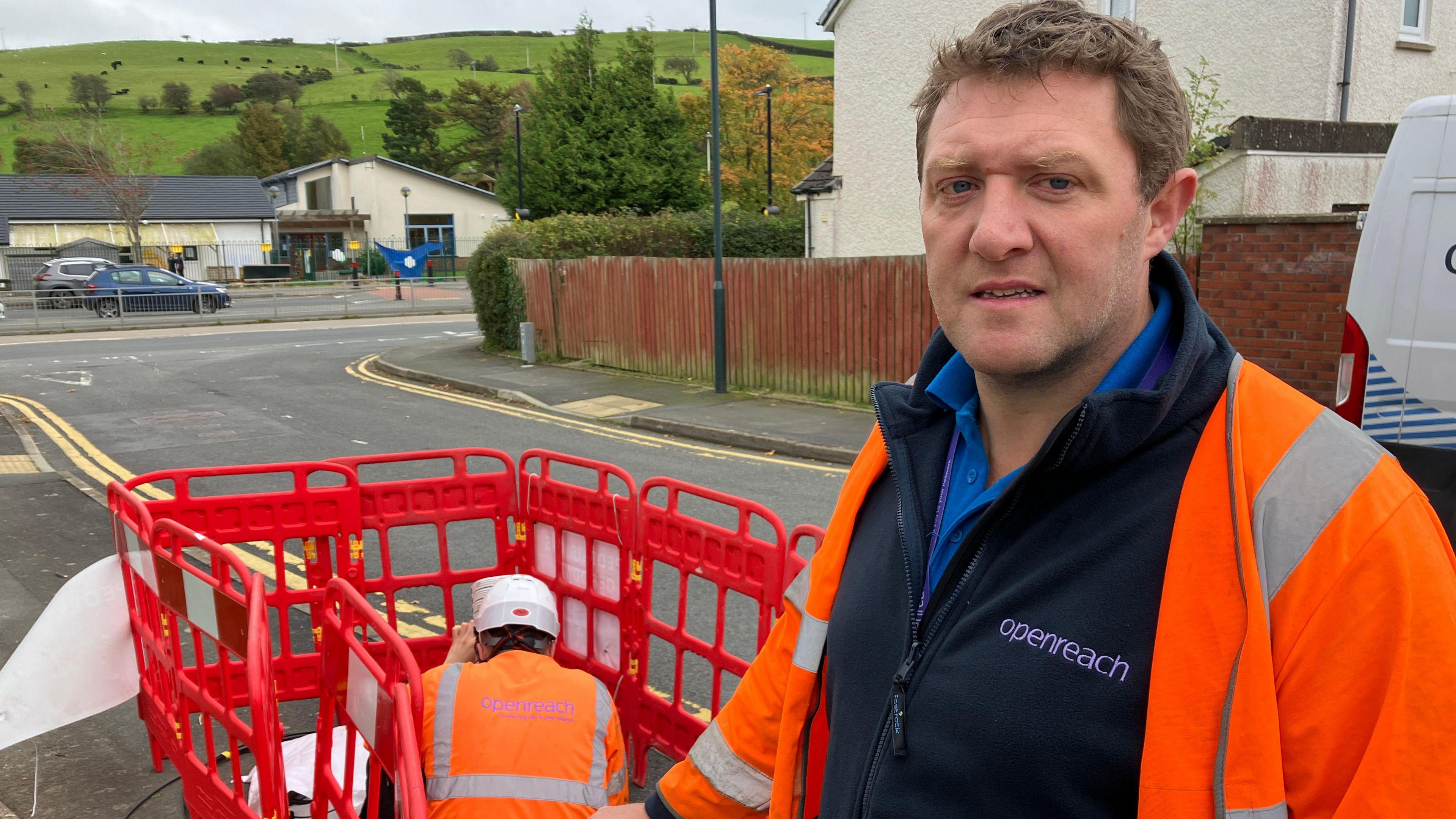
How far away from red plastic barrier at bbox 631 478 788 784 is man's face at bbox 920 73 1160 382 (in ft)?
7.94

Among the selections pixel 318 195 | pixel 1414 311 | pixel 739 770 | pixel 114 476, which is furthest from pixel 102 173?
pixel 739 770

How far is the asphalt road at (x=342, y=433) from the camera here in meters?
6.75

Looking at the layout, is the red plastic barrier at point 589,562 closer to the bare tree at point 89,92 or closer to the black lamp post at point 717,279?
the black lamp post at point 717,279

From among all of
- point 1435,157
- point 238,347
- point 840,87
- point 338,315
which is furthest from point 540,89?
point 1435,157

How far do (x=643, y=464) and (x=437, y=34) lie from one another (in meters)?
186

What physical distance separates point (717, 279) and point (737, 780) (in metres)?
14.1

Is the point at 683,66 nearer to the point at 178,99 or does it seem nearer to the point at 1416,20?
the point at 178,99

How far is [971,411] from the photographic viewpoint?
1.75 meters

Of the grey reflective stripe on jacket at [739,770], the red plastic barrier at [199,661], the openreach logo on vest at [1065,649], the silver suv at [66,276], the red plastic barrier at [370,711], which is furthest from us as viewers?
the silver suv at [66,276]

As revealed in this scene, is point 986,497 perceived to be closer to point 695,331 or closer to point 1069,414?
point 1069,414

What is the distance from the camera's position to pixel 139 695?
4500 millimetres

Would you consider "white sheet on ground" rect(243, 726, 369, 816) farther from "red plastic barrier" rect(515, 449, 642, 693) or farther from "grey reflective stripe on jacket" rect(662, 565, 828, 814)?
"grey reflective stripe on jacket" rect(662, 565, 828, 814)

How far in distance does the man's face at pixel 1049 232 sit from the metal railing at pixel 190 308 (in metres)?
33.0

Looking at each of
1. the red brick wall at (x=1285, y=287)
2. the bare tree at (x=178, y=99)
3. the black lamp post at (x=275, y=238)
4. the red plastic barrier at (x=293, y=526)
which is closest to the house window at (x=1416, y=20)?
the red brick wall at (x=1285, y=287)
